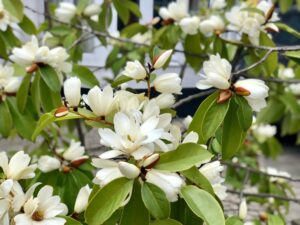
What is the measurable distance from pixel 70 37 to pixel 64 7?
0.37 feet

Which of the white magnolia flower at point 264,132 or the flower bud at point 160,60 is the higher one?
the flower bud at point 160,60

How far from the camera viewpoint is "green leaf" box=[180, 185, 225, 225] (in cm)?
59

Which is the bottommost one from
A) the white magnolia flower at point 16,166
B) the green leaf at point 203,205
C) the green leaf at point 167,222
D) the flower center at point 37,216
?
the flower center at point 37,216

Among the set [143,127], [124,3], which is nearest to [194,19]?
[124,3]

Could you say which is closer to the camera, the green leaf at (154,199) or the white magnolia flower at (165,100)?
the green leaf at (154,199)

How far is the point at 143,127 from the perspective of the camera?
24.0 inches

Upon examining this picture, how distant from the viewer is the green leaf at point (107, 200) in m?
A: 0.58

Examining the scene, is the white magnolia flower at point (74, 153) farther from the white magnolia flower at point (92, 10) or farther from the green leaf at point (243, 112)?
the white magnolia flower at point (92, 10)

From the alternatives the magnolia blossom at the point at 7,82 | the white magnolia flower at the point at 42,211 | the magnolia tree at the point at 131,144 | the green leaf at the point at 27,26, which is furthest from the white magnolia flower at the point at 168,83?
the green leaf at the point at 27,26

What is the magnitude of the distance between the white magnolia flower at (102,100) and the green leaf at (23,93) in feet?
1.31

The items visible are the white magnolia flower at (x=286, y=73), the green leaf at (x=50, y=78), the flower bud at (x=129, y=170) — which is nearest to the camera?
the flower bud at (x=129, y=170)

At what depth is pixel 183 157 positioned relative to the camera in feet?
1.98

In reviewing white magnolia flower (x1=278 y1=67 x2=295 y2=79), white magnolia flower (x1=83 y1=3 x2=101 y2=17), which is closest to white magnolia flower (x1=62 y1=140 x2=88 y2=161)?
white magnolia flower (x1=83 y1=3 x2=101 y2=17)

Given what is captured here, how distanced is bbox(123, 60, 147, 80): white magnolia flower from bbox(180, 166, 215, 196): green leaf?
0.16 meters
